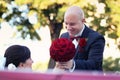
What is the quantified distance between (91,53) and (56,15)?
33.8ft

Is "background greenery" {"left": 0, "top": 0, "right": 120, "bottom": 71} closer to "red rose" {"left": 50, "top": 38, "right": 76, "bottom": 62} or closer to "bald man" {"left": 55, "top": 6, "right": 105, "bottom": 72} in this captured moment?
"bald man" {"left": 55, "top": 6, "right": 105, "bottom": 72}

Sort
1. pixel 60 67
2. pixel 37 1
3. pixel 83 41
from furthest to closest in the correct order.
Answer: pixel 37 1 → pixel 83 41 → pixel 60 67

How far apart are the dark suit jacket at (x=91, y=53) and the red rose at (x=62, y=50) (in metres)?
0.28

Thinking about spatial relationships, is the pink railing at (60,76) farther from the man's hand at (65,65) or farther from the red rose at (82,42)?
the red rose at (82,42)

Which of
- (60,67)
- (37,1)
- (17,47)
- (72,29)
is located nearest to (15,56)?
(17,47)

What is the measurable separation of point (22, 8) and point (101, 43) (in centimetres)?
1049

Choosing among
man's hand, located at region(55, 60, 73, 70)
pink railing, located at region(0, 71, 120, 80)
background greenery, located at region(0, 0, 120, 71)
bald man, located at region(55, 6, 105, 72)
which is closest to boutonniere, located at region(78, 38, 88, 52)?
bald man, located at region(55, 6, 105, 72)

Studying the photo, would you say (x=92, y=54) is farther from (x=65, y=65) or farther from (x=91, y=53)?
(x=65, y=65)

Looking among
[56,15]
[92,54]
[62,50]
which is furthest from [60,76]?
[56,15]

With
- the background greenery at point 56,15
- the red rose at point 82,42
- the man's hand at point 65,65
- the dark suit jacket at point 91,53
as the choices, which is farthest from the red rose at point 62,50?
the background greenery at point 56,15

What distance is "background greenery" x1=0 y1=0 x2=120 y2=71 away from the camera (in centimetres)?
1254

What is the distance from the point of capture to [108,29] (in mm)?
12992

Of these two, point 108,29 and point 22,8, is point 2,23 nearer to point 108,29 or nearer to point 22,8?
point 22,8

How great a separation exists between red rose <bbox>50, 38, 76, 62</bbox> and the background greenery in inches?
387
